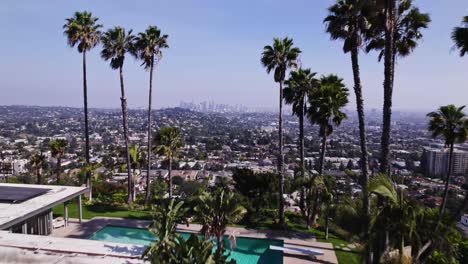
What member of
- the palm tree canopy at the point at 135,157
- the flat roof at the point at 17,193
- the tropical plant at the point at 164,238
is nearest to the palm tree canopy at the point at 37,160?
the flat roof at the point at 17,193

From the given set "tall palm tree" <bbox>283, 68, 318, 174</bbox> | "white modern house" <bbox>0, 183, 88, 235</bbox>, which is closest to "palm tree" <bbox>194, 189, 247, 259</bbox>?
"white modern house" <bbox>0, 183, 88, 235</bbox>

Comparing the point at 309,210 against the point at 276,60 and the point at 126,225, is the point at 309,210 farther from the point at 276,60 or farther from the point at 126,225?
the point at 126,225

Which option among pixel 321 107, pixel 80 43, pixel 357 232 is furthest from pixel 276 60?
pixel 80 43

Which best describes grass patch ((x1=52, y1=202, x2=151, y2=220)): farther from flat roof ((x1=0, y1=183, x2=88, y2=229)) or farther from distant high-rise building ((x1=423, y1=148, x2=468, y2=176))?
distant high-rise building ((x1=423, y1=148, x2=468, y2=176))

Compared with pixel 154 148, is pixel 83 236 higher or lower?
lower

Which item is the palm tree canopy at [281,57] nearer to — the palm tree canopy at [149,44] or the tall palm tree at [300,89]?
the tall palm tree at [300,89]

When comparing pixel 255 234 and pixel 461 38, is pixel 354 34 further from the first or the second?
pixel 255 234
